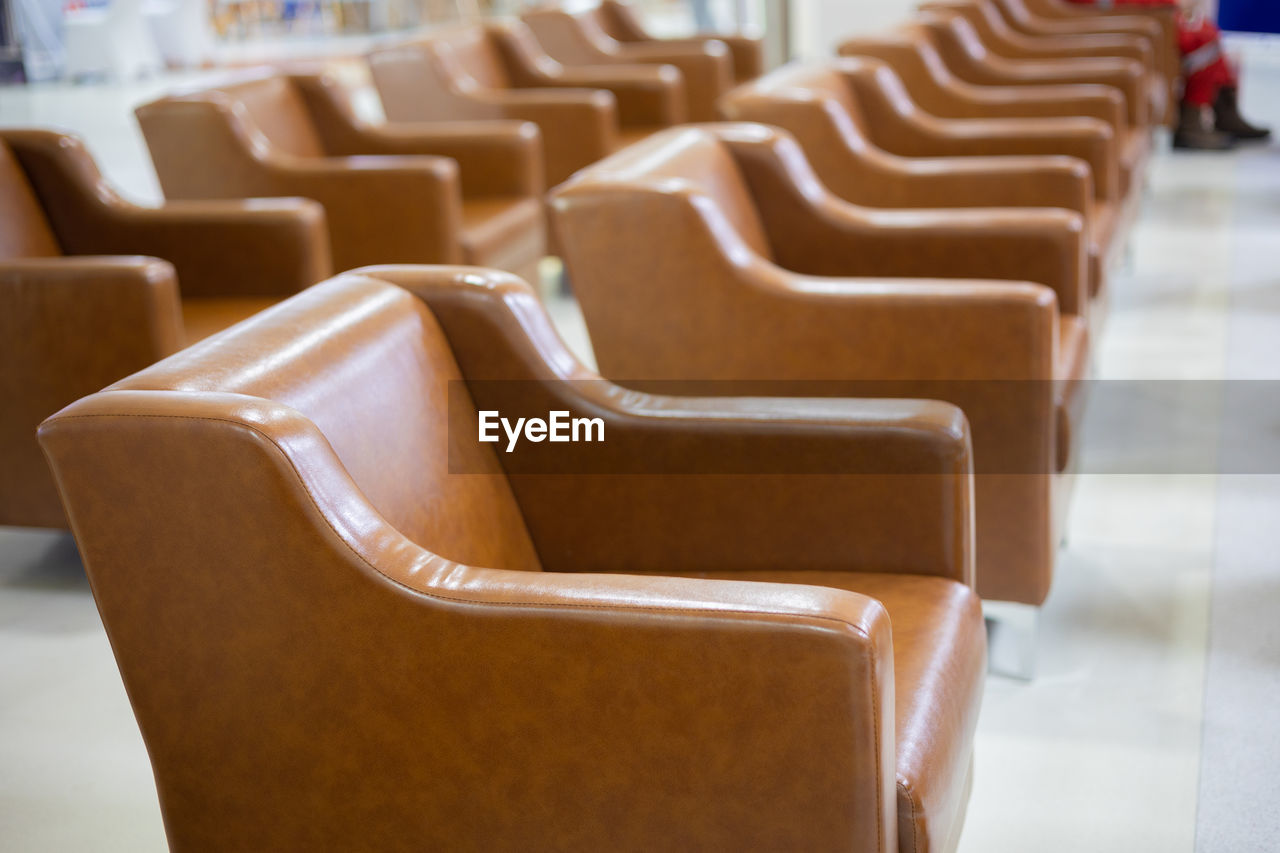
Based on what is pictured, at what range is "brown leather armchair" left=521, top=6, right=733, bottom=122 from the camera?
20.0 ft

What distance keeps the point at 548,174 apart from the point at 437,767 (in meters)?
3.81

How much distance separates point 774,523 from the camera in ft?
6.20

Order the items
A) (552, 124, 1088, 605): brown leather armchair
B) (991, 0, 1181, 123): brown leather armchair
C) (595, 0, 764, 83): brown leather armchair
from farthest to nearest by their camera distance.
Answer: (595, 0, 764, 83): brown leather armchair < (991, 0, 1181, 123): brown leather armchair < (552, 124, 1088, 605): brown leather armchair

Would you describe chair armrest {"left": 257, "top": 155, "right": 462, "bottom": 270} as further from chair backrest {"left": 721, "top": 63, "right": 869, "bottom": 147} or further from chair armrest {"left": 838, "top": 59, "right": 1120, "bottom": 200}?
chair armrest {"left": 838, "top": 59, "right": 1120, "bottom": 200}

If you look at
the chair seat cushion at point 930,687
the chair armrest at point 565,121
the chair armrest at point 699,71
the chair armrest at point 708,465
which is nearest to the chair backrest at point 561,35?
the chair armrest at point 699,71

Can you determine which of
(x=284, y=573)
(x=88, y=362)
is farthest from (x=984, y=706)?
(x=88, y=362)

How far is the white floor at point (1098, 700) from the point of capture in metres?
2.02

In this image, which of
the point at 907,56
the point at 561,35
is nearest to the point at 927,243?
the point at 907,56

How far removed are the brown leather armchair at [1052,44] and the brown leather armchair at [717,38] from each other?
985 millimetres

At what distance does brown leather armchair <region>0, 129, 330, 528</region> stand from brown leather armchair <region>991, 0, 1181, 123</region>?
3.85 meters

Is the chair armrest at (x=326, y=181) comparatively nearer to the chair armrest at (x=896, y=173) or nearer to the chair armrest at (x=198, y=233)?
the chair armrest at (x=198, y=233)

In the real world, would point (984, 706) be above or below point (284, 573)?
below

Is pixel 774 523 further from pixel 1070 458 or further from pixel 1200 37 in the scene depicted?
pixel 1200 37

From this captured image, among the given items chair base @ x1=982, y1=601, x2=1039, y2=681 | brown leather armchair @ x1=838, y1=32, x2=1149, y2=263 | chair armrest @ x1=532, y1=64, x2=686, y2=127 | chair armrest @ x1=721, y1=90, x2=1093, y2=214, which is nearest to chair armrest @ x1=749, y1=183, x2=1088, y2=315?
chair armrest @ x1=721, y1=90, x2=1093, y2=214
